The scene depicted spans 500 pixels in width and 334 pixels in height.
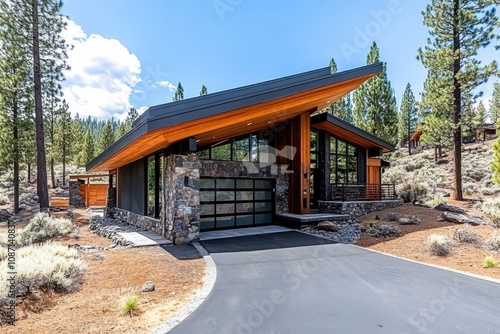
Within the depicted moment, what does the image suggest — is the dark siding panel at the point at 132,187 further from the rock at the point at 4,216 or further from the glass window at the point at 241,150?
the rock at the point at 4,216

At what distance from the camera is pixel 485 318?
3.81 meters

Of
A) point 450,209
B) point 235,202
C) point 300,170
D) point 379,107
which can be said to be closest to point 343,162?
point 300,170

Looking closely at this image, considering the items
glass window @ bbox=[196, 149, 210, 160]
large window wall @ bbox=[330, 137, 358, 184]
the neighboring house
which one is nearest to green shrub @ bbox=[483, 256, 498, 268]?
large window wall @ bbox=[330, 137, 358, 184]

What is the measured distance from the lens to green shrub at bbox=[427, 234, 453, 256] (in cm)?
698

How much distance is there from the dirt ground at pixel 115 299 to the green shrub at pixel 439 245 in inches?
236

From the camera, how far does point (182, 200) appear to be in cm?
817

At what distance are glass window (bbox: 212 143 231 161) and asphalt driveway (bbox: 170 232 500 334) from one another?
15.4ft

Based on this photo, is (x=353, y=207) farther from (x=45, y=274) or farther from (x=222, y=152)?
(x=45, y=274)

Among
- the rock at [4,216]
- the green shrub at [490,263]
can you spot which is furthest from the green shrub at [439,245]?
the rock at [4,216]

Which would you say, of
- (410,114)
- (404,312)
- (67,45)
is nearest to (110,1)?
(67,45)

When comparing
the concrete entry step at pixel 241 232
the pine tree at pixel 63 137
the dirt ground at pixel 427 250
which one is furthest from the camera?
the pine tree at pixel 63 137

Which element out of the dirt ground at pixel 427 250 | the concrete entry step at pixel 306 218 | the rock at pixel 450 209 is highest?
the rock at pixel 450 209

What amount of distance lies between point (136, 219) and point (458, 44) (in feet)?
61.5

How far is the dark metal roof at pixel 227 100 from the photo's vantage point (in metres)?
6.43
